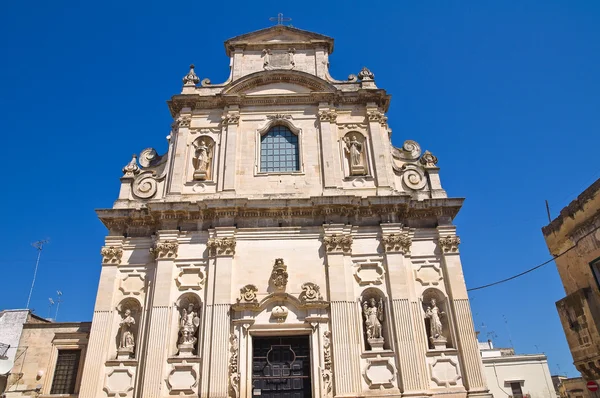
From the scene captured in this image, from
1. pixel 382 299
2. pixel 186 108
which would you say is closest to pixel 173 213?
pixel 186 108

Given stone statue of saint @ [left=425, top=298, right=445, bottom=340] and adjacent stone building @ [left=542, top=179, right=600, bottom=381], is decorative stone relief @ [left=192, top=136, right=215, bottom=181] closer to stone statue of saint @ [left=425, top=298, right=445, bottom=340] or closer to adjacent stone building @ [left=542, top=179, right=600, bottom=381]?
stone statue of saint @ [left=425, top=298, right=445, bottom=340]

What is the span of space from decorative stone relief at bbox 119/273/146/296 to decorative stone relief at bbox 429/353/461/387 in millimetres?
9711

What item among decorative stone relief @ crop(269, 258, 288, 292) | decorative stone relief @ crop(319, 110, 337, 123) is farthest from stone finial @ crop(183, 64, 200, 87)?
decorative stone relief @ crop(269, 258, 288, 292)

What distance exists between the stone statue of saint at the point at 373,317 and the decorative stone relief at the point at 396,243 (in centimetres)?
177

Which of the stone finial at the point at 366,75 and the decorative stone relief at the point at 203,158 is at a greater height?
the stone finial at the point at 366,75

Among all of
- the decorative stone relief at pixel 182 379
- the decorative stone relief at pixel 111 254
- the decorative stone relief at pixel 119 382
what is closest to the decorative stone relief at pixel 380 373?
the decorative stone relief at pixel 182 379

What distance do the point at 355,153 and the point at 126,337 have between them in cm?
1024

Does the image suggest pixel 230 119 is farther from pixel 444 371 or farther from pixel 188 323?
pixel 444 371

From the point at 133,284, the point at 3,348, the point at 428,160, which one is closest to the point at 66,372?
the point at 133,284

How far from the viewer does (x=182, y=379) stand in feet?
45.9

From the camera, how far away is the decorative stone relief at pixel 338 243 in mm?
15594

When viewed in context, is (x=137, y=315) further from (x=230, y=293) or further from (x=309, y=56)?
(x=309, y=56)

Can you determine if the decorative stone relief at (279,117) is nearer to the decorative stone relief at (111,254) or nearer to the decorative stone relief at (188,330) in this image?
the decorative stone relief at (111,254)

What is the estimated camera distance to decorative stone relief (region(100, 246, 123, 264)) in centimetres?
1579
